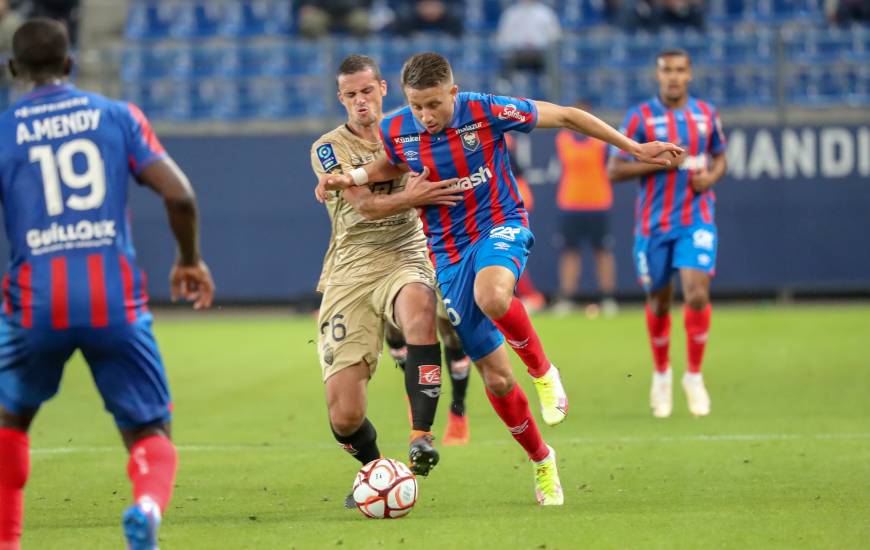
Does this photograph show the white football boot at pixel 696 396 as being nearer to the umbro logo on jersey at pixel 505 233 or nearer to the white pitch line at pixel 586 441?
the white pitch line at pixel 586 441

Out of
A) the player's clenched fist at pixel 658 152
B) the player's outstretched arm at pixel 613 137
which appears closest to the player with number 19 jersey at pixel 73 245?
the player's outstretched arm at pixel 613 137

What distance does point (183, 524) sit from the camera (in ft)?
21.2

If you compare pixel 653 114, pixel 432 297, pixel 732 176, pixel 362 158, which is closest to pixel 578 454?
pixel 432 297

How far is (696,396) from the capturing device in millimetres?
10062

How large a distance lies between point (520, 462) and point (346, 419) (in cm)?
175

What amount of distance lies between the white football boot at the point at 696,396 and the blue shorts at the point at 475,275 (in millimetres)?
3431

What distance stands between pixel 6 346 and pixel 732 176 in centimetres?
1460

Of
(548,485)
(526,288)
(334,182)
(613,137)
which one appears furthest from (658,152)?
(526,288)

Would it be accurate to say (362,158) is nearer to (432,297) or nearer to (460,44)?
(432,297)

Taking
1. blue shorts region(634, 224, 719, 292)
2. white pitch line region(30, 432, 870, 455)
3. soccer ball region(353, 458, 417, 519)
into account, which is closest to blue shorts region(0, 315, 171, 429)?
soccer ball region(353, 458, 417, 519)

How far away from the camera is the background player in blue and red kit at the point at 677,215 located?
10.0 metres

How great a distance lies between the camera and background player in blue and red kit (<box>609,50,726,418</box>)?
10016 mm

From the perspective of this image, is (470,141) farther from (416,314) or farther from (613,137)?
(416,314)

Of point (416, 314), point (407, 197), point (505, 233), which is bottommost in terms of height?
point (416, 314)
